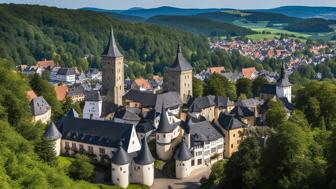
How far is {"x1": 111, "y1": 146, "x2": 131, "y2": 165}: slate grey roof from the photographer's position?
53.0m

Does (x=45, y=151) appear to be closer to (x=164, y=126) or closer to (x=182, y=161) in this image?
(x=164, y=126)

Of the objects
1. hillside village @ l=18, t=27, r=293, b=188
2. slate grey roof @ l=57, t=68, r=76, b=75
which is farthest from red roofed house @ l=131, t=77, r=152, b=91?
hillside village @ l=18, t=27, r=293, b=188

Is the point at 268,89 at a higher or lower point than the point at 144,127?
higher

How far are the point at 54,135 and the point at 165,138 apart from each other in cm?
1251

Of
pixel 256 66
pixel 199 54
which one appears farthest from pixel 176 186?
pixel 199 54

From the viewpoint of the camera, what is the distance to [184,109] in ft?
238

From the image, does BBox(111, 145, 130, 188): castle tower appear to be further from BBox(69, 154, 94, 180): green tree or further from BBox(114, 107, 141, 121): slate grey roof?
BBox(114, 107, 141, 121): slate grey roof

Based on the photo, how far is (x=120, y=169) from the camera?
53.0 meters

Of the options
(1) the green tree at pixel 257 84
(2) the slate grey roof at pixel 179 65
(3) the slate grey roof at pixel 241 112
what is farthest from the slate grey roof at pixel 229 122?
(1) the green tree at pixel 257 84

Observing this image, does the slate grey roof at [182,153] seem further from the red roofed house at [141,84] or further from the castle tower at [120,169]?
the red roofed house at [141,84]

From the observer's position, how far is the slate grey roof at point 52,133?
193 feet

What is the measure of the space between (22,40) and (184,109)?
102 meters

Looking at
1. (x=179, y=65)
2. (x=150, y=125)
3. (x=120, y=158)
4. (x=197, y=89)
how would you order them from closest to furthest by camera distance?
(x=120, y=158), (x=150, y=125), (x=179, y=65), (x=197, y=89)

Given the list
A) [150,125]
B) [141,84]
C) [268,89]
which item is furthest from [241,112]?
[141,84]
